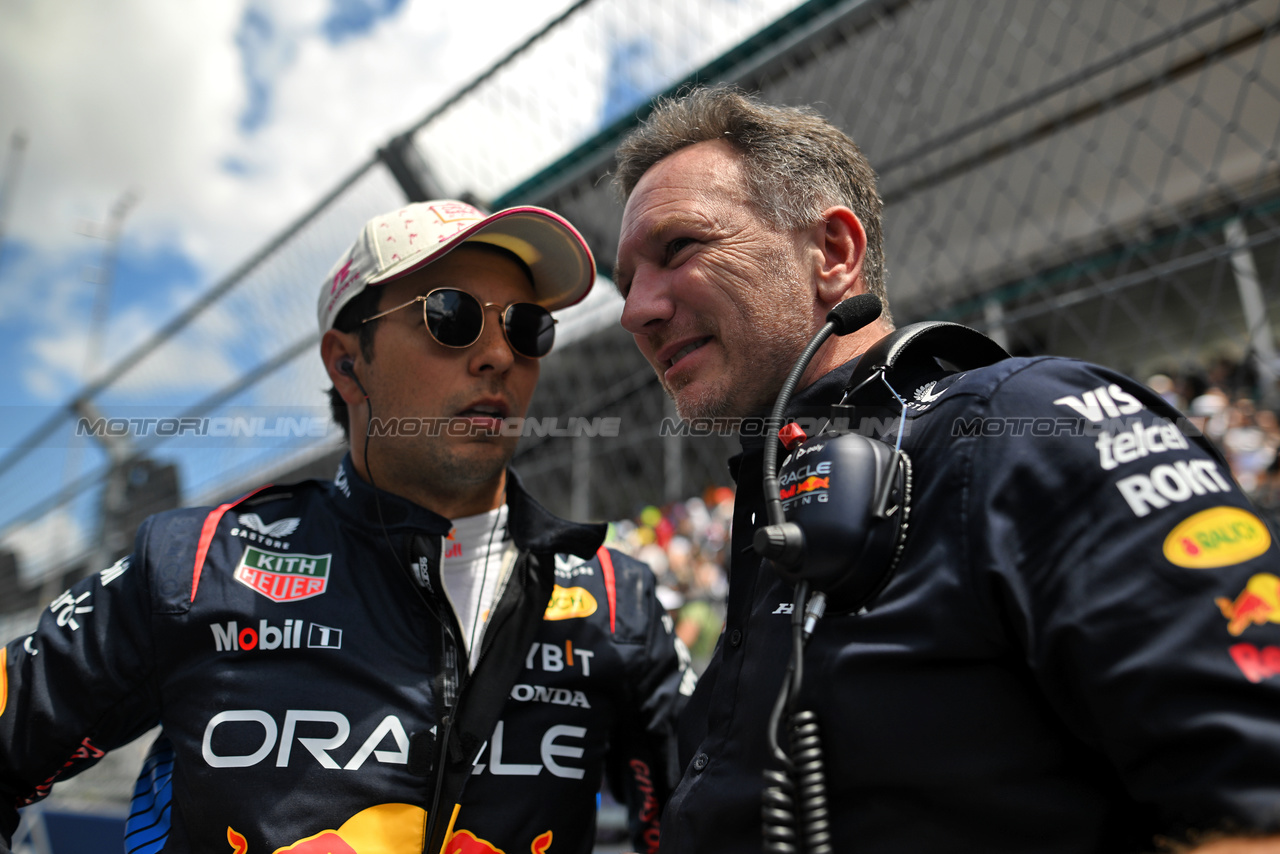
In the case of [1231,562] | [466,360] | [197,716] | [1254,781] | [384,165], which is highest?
[384,165]

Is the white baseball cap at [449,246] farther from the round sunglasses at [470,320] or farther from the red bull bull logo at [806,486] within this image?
the red bull bull logo at [806,486]

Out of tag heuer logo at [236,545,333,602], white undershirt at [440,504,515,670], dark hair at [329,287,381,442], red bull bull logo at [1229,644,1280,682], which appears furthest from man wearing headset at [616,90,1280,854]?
dark hair at [329,287,381,442]

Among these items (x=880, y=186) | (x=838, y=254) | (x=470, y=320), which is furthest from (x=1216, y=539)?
(x=880, y=186)

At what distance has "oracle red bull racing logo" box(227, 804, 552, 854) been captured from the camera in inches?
55.5

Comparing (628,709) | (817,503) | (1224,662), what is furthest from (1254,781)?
(628,709)

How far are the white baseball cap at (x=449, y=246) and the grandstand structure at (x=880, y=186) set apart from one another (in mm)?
312

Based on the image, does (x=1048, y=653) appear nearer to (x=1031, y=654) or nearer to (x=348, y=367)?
(x=1031, y=654)

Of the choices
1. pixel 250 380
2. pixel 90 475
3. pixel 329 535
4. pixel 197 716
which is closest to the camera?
pixel 197 716

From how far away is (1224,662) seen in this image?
75 centimetres

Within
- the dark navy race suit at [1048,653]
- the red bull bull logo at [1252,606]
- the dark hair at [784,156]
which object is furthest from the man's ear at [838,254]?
the red bull bull logo at [1252,606]

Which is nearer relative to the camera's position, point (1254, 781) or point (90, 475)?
point (1254, 781)

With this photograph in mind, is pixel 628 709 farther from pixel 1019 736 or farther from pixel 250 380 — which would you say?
pixel 250 380

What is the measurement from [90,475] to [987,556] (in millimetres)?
5900

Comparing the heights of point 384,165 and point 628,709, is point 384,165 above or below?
above
